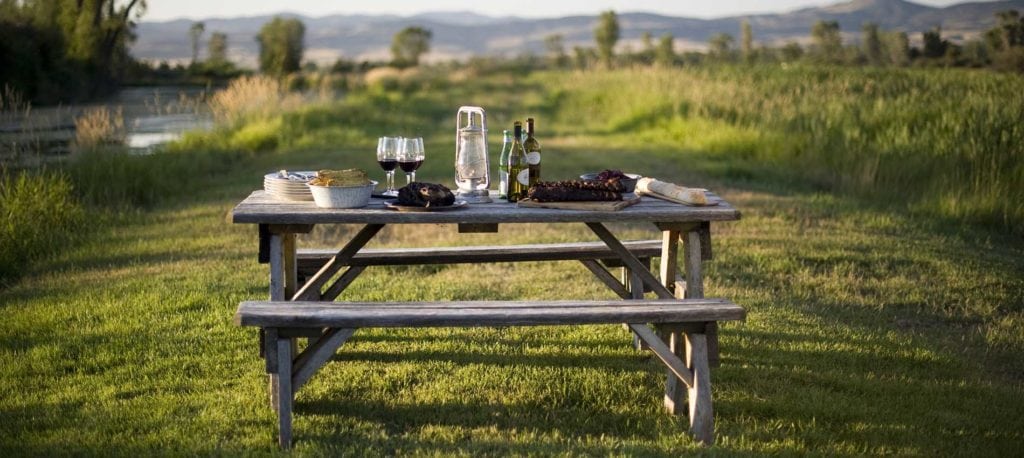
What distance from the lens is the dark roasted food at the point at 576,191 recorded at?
377 cm

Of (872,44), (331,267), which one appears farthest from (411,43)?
(331,267)

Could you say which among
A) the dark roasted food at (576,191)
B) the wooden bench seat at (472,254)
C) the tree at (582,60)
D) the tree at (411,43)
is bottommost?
the wooden bench seat at (472,254)

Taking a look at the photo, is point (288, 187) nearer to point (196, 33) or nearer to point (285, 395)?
point (285, 395)

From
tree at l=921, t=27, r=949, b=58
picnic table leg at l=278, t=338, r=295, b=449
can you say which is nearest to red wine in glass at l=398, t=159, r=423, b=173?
picnic table leg at l=278, t=338, r=295, b=449

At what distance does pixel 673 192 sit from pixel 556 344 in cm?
136

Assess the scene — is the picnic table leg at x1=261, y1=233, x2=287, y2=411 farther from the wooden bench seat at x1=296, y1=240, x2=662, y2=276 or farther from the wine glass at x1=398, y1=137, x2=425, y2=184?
the wooden bench seat at x1=296, y1=240, x2=662, y2=276

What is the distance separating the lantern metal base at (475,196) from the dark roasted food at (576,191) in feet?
0.61

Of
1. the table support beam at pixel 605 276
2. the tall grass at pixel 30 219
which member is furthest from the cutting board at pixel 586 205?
the tall grass at pixel 30 219

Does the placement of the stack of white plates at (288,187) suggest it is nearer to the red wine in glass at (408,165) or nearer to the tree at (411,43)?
the red wine in glass at (408,165)

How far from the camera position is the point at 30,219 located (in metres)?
7.55

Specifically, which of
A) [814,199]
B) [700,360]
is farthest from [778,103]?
[700,360]

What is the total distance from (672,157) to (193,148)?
6.50 m

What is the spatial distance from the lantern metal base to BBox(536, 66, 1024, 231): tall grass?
6099 millimetres

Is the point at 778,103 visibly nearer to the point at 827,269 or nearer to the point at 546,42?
the point at 827,269
